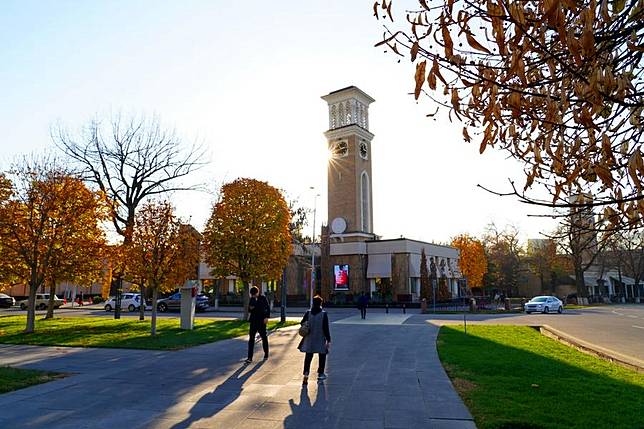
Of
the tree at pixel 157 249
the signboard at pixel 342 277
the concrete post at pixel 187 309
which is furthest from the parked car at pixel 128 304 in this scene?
the tree at pixel 157 249

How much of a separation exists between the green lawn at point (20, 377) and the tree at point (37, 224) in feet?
33.8

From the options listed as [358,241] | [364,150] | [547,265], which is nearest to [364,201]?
[358,241]

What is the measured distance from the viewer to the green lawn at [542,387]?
5926 millimetres

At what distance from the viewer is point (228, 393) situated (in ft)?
25.7

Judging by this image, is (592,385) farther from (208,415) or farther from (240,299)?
(240,299)

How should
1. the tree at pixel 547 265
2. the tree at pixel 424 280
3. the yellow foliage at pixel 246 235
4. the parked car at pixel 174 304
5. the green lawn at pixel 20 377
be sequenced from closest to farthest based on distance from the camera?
the green lawn at pixel 20 377, the yellow foliage at pixel 246 235, the parked car at pixel 174 304, the tree at pixel 424 280, the tree at pixel 547 265

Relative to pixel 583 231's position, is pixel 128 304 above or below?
below

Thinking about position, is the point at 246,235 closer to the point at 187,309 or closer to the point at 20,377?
the point at 187,309

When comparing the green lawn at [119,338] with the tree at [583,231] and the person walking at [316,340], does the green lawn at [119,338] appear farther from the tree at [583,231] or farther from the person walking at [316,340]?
the tree at [583,231]

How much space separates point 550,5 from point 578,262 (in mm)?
51582

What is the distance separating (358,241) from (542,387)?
38.1 meters

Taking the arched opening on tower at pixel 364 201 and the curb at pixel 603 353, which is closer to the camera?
the curb at pixel 603 353

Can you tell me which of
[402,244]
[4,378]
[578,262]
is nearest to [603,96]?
[4,378]

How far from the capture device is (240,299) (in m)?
46.9
